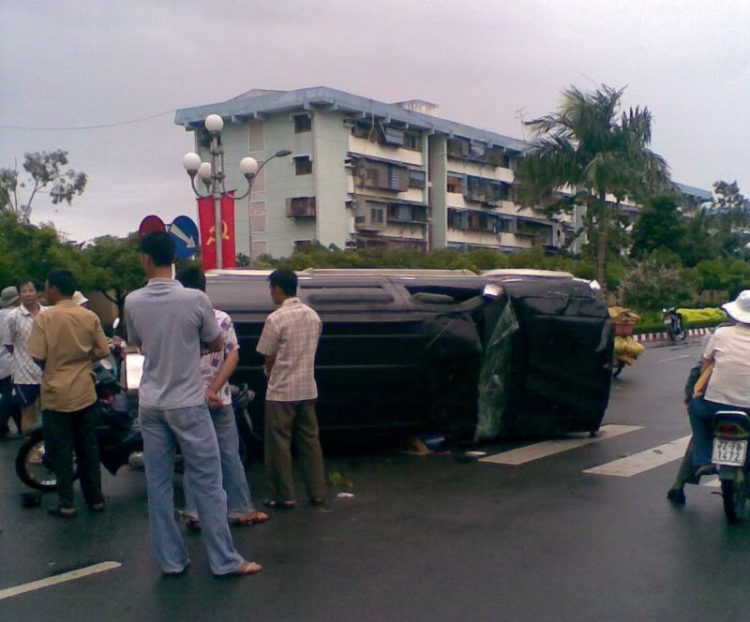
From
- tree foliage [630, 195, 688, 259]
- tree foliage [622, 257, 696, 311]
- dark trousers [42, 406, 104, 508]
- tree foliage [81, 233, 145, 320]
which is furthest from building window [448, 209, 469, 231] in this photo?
dark trousers [42, 406, 104, 508]

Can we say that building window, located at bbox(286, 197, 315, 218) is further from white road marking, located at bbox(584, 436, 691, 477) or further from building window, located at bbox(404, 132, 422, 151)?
white road marking, located at bbox(584, 436, 691, 477)

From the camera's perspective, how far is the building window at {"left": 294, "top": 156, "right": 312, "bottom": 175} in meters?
48.3

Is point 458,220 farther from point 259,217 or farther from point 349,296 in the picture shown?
point 349,296

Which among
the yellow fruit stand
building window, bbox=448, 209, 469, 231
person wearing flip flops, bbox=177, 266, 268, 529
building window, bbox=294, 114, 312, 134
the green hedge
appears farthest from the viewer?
building window, bbox=448, 209, 469, 231

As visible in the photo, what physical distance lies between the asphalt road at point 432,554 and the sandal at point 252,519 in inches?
4.2

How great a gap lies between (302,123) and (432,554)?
144ft

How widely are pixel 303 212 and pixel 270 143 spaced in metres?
4.24

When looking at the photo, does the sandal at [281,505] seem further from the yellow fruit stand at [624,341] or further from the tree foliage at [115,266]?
the tree foliage at [115,266]

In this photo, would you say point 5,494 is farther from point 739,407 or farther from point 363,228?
point 363,228

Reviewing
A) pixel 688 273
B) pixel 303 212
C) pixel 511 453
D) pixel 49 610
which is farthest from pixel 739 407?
pixel 303 212

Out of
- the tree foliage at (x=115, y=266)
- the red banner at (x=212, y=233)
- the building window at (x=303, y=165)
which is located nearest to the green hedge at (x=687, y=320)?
the red banner at (x=212, y=233)

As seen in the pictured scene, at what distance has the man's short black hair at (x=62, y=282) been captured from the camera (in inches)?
273

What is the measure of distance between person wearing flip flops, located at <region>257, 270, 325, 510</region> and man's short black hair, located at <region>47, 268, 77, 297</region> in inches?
60.9

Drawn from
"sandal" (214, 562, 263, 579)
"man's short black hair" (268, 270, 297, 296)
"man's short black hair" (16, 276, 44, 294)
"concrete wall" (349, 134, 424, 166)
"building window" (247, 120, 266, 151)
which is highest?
"building window" (247, 120, 266, 151)
